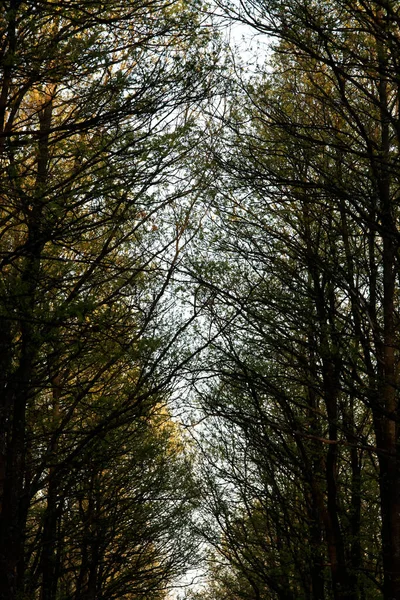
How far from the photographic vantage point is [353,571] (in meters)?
10.0

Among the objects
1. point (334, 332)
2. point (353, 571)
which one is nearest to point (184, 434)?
point (353, 571)

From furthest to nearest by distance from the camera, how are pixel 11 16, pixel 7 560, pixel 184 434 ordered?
pixel 184 434, pixel 7 560, pixel 11 16

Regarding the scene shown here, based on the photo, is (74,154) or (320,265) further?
(320,265)

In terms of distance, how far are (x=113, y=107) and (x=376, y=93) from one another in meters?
4.49

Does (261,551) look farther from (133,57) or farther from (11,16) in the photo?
(11,16)

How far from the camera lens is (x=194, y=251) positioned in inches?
396

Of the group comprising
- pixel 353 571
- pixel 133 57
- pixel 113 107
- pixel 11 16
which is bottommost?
pixel 353 571

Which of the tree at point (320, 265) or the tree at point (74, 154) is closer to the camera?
the tree at point (74, 154)

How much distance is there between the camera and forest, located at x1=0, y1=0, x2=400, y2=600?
6.35m

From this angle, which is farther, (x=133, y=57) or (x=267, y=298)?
(x=267, y=298)

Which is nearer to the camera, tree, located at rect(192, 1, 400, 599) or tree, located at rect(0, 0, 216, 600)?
tree, located at rect(0, 0, 216, 600)

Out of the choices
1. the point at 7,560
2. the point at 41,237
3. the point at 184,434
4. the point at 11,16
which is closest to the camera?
the point at 11,16

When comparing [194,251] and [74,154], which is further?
[194,251]

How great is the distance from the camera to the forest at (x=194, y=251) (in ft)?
20.8
